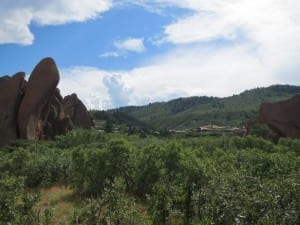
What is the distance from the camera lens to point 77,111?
83812 mm

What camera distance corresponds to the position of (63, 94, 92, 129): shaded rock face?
273 ft

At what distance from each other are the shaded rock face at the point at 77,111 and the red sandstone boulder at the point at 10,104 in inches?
783

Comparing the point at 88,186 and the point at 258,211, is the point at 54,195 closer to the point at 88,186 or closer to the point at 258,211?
the point at 88,186

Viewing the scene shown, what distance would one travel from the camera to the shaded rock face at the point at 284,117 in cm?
6938

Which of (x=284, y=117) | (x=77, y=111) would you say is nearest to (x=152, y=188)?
(x=284, y=117)

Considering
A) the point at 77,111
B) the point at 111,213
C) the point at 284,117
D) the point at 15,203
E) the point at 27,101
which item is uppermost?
the point at 27,101

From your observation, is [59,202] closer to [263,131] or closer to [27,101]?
[27,101]

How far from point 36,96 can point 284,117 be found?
1522 inches

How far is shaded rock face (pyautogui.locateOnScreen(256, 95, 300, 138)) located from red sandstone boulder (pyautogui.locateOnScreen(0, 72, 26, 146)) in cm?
3903

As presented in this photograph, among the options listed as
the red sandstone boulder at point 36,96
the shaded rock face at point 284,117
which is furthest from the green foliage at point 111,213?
the shaded rock face at point 284,117

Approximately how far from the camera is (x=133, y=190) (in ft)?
82.1

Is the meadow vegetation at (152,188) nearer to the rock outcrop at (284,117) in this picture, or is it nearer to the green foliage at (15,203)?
the green foliage at (15,203)

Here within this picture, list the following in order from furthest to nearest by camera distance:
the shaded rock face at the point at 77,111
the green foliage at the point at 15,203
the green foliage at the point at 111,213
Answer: the shaded rock face at the point at 77,111 < the green foliage at the point at 111,213 < the green foliage at the point at 15,203

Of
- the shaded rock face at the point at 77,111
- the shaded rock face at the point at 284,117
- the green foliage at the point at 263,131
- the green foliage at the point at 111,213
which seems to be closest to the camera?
the green foliage at the point at 111,213
